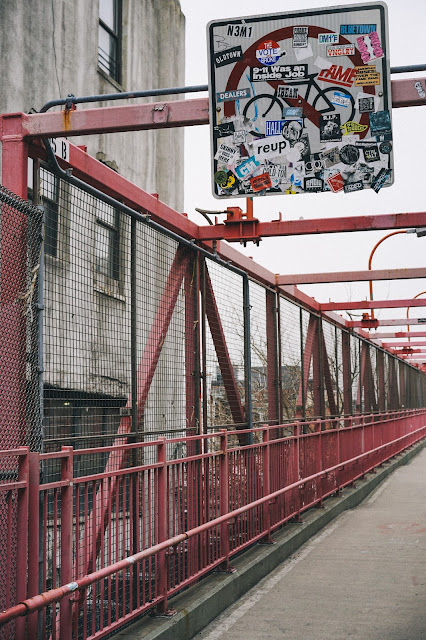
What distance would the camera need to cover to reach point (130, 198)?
25.5ft

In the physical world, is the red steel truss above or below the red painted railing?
above

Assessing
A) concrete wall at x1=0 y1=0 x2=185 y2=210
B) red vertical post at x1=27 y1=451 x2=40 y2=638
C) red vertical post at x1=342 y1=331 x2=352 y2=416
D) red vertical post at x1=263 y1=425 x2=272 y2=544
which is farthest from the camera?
red vertical post at x1=342 y1=331 x2=352 y2=416

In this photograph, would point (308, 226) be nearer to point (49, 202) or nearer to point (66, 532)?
point (49, 202)

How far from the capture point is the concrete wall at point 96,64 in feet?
41.6

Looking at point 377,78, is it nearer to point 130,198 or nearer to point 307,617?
point 130,198

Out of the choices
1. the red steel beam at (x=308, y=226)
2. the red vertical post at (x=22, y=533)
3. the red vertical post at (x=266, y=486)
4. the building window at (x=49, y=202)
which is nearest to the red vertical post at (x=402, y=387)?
the red steel beam at (x=308, y=226)

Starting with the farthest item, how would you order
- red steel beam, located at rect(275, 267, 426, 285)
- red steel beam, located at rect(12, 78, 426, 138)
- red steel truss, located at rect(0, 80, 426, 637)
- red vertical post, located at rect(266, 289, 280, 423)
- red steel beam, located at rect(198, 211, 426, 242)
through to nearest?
red steel beam, located at rect(275, 267, 426, 285)
red vertical post, located at rect(266, 289, 280, 423)
red steel beam, located at rect(198, 211, 426, 242)
red steel beam, located at rect(12, 78, 426, 138)
red steel truss, located at rect(0, 80, 426, 637)

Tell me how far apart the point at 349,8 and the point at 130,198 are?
2.54m

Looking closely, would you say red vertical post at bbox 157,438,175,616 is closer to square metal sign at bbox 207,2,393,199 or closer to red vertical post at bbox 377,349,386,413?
square metal sign at bbox 207,2,393,199

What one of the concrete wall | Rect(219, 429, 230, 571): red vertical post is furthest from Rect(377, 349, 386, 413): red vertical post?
Rect(219, 429, 230, 571): red vertical post

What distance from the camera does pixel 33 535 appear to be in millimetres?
4477

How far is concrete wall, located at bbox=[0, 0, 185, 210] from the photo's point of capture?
41.6 feet

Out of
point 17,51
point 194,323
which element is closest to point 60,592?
point 194,323

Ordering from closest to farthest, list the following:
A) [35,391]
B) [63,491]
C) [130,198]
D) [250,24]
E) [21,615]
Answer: [21,615] < [63,491] < [35,391] < [250,24] < [130,198]
